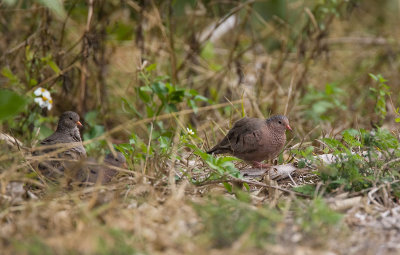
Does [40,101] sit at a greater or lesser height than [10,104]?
lesser

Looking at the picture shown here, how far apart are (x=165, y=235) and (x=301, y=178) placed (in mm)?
1538

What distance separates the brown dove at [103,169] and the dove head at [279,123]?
47.5 inches

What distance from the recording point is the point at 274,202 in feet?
9.81

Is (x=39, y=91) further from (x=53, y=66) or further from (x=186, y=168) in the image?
(x=186, y=168)

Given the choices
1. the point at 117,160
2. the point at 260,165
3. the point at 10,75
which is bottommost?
the point at 260,165

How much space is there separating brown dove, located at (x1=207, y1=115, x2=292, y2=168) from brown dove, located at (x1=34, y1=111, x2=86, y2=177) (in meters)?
1.00

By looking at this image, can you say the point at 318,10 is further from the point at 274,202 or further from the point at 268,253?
the point at 268,253

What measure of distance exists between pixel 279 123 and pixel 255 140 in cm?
27

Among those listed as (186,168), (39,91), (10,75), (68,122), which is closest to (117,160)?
(186,168)

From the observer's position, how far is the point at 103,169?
3.40 meters

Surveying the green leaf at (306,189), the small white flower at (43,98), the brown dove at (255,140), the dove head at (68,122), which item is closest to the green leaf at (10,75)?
the small white flower at (43,98)

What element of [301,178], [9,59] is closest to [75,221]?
[301,178]

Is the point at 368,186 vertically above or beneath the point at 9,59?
beneath

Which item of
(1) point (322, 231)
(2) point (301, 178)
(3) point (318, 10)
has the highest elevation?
(3) point (318, 10)
